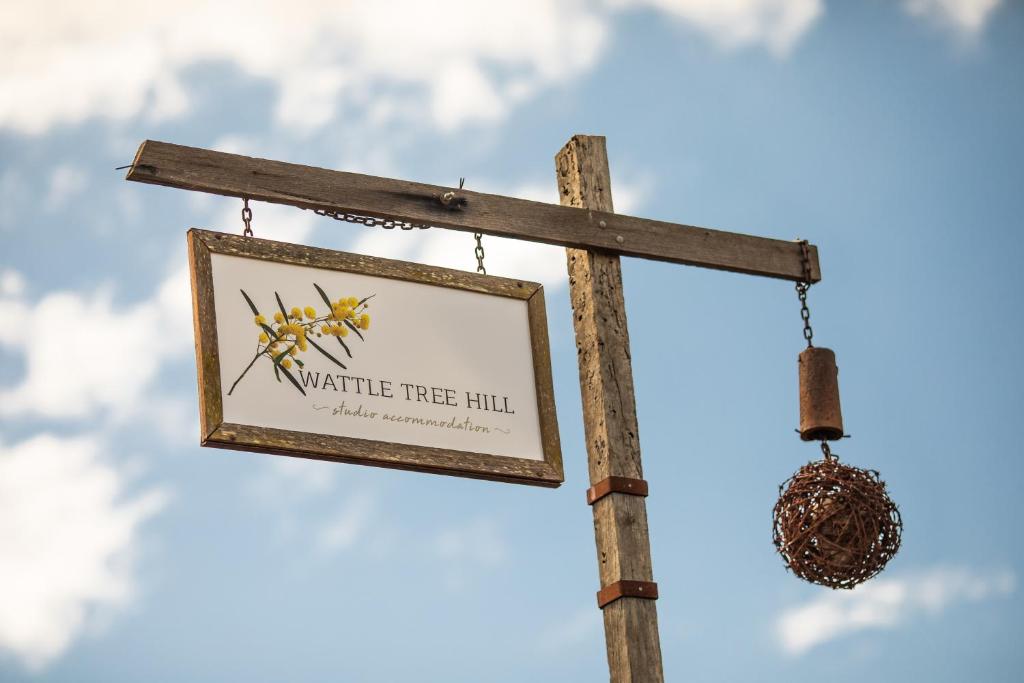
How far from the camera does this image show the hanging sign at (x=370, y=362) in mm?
5102

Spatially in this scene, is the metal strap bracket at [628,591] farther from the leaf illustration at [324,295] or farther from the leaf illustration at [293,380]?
the leaf illustration at [324,295]

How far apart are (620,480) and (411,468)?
0.81 meters

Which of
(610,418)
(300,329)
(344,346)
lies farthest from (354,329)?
(610,418)

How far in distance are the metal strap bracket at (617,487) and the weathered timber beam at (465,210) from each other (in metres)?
0.94

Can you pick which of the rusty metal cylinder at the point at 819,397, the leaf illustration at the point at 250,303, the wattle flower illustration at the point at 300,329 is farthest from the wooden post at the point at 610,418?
the leaf illustration at the point at 250,303

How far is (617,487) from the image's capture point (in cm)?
558

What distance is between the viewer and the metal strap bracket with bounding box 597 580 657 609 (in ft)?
17.8

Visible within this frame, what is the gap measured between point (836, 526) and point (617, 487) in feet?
2.78

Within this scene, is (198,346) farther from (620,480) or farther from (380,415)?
(620,480)

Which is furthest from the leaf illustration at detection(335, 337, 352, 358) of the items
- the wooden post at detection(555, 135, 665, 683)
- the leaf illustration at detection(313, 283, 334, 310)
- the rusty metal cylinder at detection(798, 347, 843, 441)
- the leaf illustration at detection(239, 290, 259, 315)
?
the rusty metal cylinder at detection(798, 347, 843, 441)

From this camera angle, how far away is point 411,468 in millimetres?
5258

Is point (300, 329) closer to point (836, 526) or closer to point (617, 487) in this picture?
point (617, 487)

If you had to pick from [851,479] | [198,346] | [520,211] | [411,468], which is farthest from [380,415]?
[851,479]

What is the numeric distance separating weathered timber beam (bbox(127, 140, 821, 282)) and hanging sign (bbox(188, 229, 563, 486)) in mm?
224
